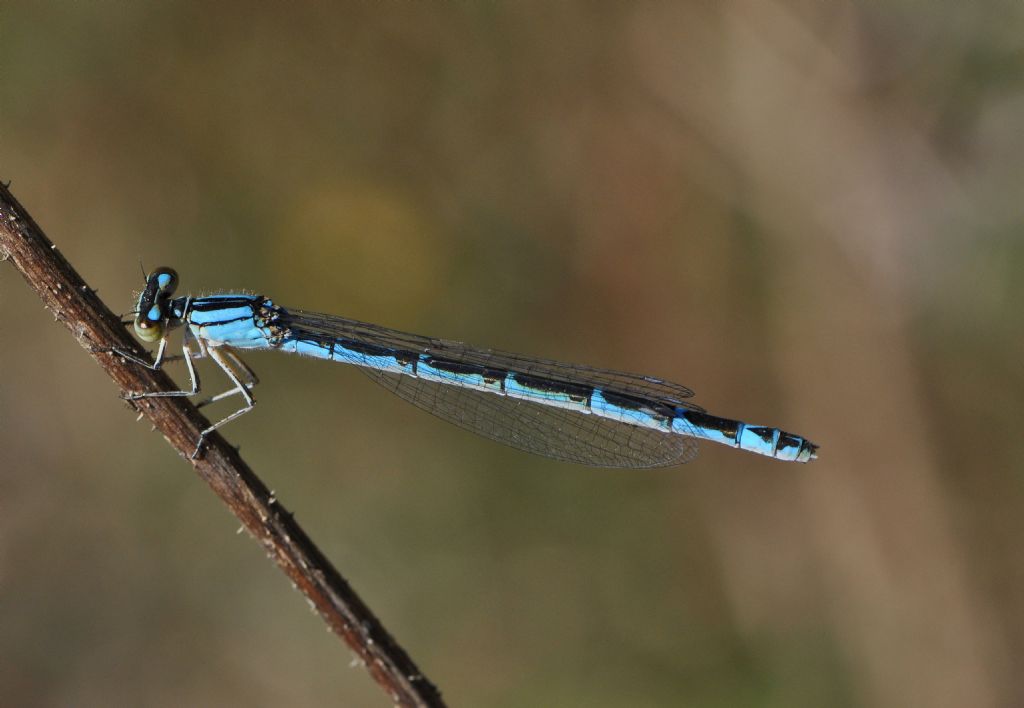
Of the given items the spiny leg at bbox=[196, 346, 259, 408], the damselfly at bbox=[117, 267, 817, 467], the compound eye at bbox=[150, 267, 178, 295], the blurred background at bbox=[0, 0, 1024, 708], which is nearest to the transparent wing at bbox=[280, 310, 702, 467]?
the damselfly at bbox=[117, 267, 817, 467]

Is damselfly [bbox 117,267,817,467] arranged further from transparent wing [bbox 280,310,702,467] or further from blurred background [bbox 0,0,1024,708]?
blurred background [bbox 0,0,1024,708]

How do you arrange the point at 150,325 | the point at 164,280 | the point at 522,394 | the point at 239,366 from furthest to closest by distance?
1. the point at 522,394
2. the point at 239,366
3. the point at 164,280
4. the point at 150,325

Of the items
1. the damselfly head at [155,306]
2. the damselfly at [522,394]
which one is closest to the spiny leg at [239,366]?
the damselfly at [522,394]

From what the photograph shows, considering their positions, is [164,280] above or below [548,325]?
below

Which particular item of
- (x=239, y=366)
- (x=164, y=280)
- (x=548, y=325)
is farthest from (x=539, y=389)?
(x=164, y=280)

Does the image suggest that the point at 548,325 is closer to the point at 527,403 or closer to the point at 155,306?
the point at 527,403

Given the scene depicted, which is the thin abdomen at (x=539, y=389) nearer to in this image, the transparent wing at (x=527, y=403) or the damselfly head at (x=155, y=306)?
the transparent wing at (x=527, y=403)
